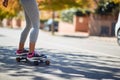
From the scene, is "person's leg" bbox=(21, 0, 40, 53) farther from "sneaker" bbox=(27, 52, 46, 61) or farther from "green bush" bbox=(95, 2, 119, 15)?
"green bush" bbox=(95, 2, 119, 15)

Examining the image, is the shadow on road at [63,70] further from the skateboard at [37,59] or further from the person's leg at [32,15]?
the person's leg at [32,15]

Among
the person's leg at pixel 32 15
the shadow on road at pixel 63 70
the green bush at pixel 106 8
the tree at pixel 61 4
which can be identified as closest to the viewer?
the shadow on road at pixel 63 70

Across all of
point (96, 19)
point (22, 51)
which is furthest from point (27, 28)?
point (96, 19)

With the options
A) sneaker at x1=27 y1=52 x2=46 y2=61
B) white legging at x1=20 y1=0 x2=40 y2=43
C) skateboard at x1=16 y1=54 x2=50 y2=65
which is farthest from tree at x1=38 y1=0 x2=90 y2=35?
sneaker at x1=27 y1=52 x2=46 y2=61

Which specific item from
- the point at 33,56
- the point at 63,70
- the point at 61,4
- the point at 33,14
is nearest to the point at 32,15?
the point at 33,14

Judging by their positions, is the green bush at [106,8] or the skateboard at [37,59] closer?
the skateboard at [37,59]

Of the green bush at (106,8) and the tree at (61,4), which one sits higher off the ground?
the tree at (61,4)

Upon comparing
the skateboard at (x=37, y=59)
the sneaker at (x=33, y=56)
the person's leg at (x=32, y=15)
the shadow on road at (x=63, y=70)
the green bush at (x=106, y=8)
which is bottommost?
the shadow on road at (x=63, y=70)

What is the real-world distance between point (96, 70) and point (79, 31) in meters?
32.7

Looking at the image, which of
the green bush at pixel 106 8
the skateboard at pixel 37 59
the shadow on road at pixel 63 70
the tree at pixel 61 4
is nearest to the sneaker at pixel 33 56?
the skateboard at pixel 37 59

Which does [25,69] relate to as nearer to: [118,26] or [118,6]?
[118,26]

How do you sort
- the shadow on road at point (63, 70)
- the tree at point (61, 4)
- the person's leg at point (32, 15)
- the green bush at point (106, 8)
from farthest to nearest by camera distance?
the tree at point (61, 4)
the green bush at point (106, 8)
the person's leg at point (32, 15)
the shadow on road at point (63, 70)

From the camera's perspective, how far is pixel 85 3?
32281 mm

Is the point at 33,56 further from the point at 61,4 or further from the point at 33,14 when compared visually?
the point at 61,4
